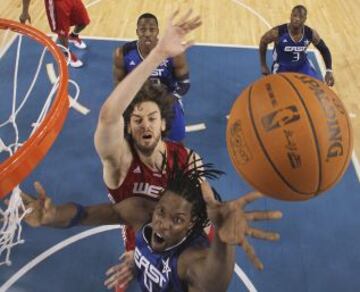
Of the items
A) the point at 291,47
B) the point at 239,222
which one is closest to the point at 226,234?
the point at 239,222

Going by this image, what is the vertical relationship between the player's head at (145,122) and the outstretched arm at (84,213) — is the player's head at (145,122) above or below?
above

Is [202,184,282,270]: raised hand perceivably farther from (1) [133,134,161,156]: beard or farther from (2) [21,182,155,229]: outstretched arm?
(1) [133,134,161,156]: beard

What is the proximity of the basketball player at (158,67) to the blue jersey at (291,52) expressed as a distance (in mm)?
1390

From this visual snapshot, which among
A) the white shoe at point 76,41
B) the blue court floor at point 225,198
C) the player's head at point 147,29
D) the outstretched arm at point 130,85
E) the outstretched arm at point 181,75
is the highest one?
the white shoe at point 76,41

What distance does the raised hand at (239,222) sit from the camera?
4.72ft

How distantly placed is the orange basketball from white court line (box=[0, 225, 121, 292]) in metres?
1.99

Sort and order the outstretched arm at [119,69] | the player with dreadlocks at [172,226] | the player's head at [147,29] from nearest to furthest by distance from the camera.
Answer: the player with dreadlocks at [172,226], the player's head at [147,29], the outstretched arm at [119,69]

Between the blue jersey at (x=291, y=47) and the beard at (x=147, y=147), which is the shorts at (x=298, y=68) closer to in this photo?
the blue jersey at (x=291, y=47)

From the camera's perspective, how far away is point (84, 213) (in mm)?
2273

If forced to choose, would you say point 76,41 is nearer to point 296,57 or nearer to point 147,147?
point 296,57

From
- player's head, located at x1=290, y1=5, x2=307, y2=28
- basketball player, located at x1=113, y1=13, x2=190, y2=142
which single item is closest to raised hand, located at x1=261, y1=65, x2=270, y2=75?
player's head, located at x1=290, y1=5, x2=307, y2=28

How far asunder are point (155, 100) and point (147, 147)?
0.39 metres

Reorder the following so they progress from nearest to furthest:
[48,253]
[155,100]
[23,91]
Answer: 1. [155,100]
2. [48,253]
3. [23,91]

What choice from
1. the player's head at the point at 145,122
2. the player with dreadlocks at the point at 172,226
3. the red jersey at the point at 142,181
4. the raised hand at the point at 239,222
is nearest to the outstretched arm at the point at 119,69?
the player's head at the point at 145,122
